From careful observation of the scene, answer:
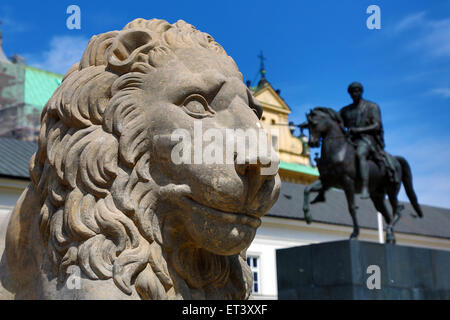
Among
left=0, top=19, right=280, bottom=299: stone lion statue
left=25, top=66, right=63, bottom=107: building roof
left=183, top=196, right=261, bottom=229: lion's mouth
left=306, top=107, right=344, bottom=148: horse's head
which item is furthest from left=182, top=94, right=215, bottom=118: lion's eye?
left=25, top=66, right=63, bottom=107: building roof

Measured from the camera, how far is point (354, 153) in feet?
36.9

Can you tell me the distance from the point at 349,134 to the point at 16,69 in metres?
25.7

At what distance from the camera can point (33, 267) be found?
2279mm

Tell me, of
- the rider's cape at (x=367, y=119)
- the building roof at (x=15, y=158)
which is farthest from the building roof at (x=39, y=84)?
the rider's cape at (x=367, y=119)

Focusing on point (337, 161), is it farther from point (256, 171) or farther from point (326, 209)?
point (326, 209)

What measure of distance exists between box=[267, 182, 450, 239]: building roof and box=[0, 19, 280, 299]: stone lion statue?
71.6ft

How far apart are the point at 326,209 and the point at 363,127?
672 inches

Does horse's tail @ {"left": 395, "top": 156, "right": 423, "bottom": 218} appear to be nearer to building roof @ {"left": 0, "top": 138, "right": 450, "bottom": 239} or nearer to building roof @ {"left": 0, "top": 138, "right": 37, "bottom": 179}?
building roof @ {"left": 0, "top": 138, "right": 37, "bottom": 179}

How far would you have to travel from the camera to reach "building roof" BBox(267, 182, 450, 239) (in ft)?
85.1

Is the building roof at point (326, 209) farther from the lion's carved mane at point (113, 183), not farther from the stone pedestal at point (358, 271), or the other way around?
the lion's carved mane at point (113, 183)

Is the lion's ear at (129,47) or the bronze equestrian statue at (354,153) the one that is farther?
the bronze equestrian statue at (354,153)

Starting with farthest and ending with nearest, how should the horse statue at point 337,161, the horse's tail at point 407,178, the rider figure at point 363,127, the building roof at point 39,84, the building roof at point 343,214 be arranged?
the building roof at point 39,84 → the building roof at point 343,214 → the horse's tail at point 407,178 → the rider figure at point 363,127 → the horse statue at point 337,161

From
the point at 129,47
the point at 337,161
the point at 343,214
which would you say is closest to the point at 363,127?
the point at 337,161

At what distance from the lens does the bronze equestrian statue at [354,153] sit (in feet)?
36.4
